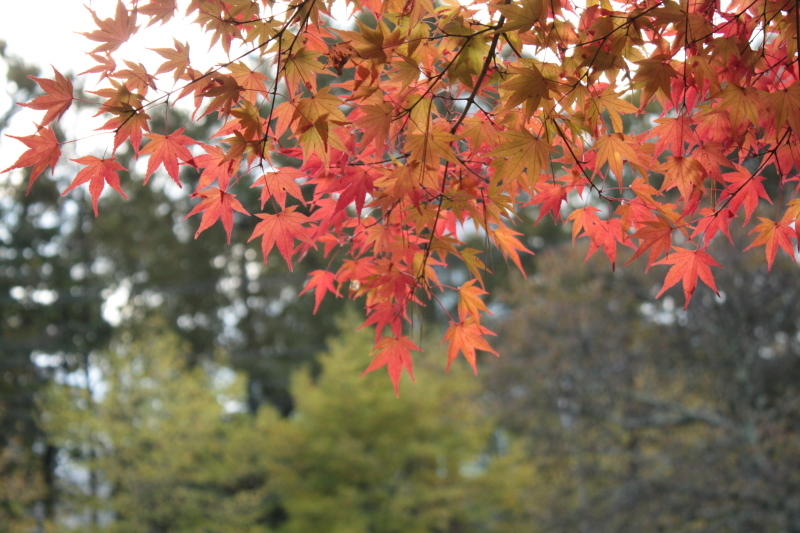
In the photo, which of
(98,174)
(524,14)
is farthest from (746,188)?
(98,174)

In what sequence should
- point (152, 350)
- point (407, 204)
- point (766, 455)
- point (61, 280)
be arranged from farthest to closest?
point (61, 280) → point (152, 350) → point (766, 455) → point (407, 204)

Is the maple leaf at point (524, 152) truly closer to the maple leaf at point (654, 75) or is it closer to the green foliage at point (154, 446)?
the maple leaf at point (654, 75)

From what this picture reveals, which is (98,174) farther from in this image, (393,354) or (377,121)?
(393,354)

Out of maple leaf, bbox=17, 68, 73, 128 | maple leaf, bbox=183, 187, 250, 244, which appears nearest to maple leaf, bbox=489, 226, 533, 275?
maple leaf, bbox=183, 187, 250, 244

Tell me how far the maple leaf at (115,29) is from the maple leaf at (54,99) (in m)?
0.10

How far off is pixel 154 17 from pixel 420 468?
9.79m

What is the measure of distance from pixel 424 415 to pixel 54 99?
9.51 meters

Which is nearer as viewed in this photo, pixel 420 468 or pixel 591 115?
pixel 591 115

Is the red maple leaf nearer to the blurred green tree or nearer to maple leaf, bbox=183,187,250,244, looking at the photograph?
maple leaf, bbox=183,187,250,244

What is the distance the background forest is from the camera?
7.24 meters

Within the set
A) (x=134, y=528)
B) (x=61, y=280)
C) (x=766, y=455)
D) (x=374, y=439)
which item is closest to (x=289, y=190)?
(x=766, y=455)

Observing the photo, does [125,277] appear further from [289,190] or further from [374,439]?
[289,190]

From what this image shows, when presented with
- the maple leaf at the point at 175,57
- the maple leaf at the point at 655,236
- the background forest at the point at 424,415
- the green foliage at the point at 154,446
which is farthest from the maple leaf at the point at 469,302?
the green foliage at the point at 154,446

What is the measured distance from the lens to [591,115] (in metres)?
1.50
